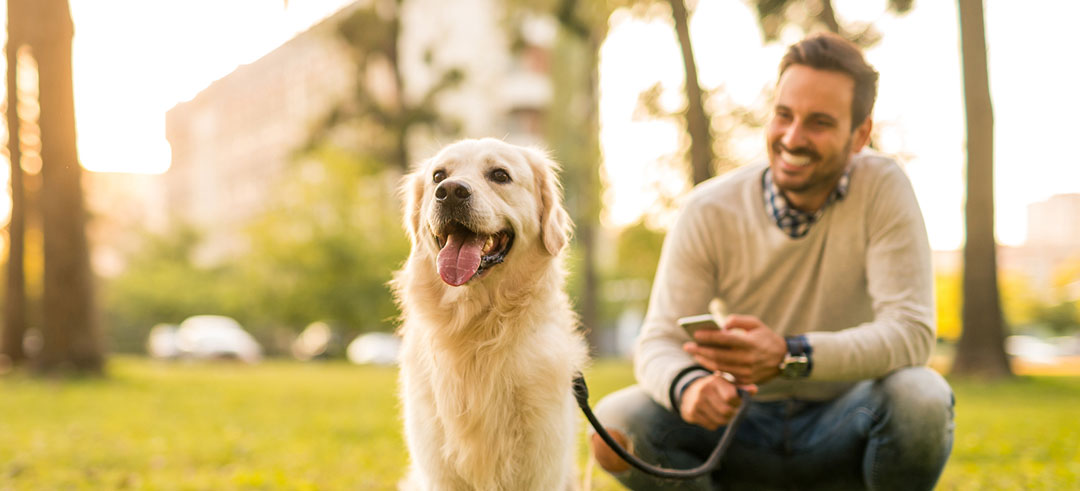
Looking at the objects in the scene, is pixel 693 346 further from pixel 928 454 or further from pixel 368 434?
pixel 368 434

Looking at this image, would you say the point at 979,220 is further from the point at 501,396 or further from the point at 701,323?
the point at 501,396

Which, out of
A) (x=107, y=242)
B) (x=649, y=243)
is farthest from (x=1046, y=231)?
(x=107, y=242)

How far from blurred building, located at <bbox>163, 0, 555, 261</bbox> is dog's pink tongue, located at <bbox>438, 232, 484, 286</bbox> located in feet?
40.6

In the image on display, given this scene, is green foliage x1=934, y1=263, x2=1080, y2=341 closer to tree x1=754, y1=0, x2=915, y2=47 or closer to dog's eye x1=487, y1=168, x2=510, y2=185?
tree x1=754, y1=0, x2=915, y2=47

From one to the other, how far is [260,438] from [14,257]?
1352 centimetres

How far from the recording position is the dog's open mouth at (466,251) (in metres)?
2.73

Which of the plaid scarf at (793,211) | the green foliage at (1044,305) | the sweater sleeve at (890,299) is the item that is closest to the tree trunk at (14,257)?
the plaid scarf at (793,211)

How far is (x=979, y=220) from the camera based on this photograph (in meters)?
12.5

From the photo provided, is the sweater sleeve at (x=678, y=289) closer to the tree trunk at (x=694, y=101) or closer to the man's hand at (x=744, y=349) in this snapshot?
the man's hand at (x=744, y=349)

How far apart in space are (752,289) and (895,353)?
23.4 inches

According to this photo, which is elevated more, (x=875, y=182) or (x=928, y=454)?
(x=875, y=182)

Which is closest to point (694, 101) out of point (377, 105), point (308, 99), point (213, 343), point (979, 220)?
point (979, 220)

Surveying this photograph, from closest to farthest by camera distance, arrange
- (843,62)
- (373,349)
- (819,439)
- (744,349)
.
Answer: (744,349)
(843,62)
(819,439)
(373,349)

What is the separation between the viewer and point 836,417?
10.1 ft
